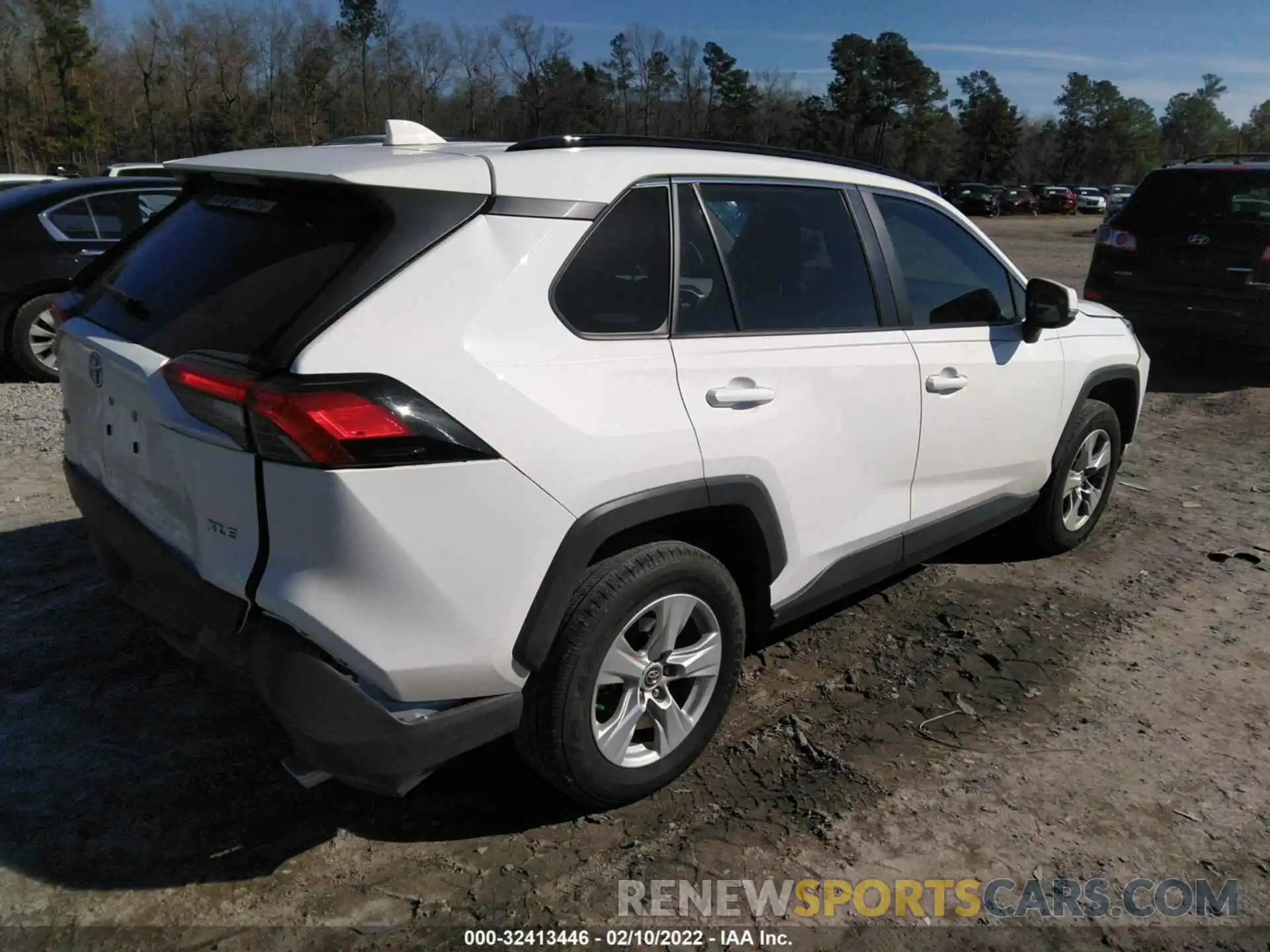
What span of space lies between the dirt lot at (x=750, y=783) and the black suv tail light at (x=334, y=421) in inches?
46.3

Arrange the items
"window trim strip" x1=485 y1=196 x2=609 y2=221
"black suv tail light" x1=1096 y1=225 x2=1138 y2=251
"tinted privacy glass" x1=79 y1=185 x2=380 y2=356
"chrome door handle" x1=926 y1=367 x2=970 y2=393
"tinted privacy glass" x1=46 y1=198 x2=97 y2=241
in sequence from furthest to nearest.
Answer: "black suv tail light" x1=1096 y1=225 x2=1138 y2=251
"tinted privacy glass" x1=46 y1=198 x2=97 y2=241
"chrome door handle" x1=926 y1=367 x2=970 y2=393
"window trim strip" x1=485 y1=196 x2=609 y2=221
"tinted privacy glass" x1=79 y1=185 x2=380 y2=356

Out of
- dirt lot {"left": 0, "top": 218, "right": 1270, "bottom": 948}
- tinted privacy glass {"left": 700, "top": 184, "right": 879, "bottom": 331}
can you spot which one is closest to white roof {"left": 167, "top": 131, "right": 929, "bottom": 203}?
tinted privacy glass {"left": 700, "top": 184, "right": 879, "bottom": 331}

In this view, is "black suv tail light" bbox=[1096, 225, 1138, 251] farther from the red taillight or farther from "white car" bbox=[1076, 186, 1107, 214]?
"white car" bbox=[1076, 186, 1107, 214]

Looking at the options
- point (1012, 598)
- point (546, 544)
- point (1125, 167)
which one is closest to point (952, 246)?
point (1012, 598)

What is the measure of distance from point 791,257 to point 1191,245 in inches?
274

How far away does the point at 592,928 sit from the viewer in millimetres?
2438

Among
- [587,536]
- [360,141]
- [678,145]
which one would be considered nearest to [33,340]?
[360,141]

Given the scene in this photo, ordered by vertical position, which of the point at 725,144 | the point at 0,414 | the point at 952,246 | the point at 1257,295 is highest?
the point at 725,144

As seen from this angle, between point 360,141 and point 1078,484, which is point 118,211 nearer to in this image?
point 360,141

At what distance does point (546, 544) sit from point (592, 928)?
0.96 meters

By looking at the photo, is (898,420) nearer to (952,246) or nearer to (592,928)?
(952,246)

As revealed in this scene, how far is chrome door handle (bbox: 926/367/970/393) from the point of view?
357 cm

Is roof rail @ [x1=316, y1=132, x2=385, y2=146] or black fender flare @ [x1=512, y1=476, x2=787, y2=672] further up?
roof rail @ [x1=316, y1=132, x2=385, y2=146]

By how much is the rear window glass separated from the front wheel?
4703 mm
